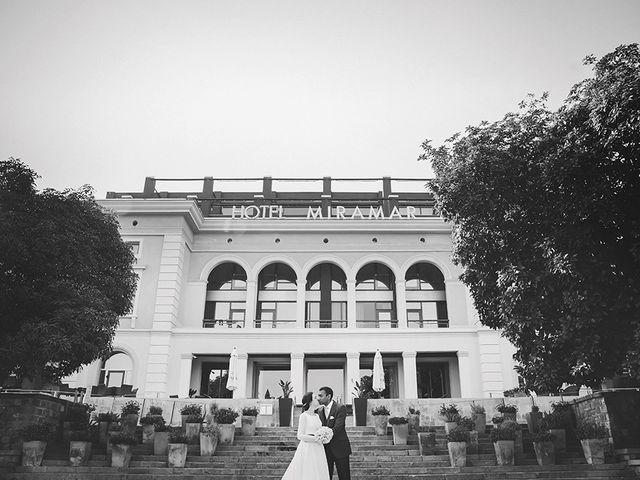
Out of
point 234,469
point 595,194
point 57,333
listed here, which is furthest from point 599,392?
point 57,333

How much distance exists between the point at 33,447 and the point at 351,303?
16263 mm

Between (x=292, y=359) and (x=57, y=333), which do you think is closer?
(x=57, y=333)

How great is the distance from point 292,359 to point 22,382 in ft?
39.7

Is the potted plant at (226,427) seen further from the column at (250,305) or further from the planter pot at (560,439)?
the column at (250,305)

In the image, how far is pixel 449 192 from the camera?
41.1 ft

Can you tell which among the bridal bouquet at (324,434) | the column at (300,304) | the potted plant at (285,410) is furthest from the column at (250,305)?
the bridal bouquet at (324,434)

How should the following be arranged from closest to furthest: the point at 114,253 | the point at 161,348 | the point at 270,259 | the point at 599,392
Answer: the point at 599,392, the point at 114,253, the point at 161,348, the point at 270,259

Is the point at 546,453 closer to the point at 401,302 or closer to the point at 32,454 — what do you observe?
the point at 32,454

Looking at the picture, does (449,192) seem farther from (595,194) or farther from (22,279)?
(22,279)

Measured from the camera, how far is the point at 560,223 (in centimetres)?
1082

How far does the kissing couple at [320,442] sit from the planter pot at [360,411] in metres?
8.02

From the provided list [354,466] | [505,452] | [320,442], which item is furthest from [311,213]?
[320,442]

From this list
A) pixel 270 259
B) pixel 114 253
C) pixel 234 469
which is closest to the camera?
pixel 234 469

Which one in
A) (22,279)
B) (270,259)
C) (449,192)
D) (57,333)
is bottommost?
(57,333)
